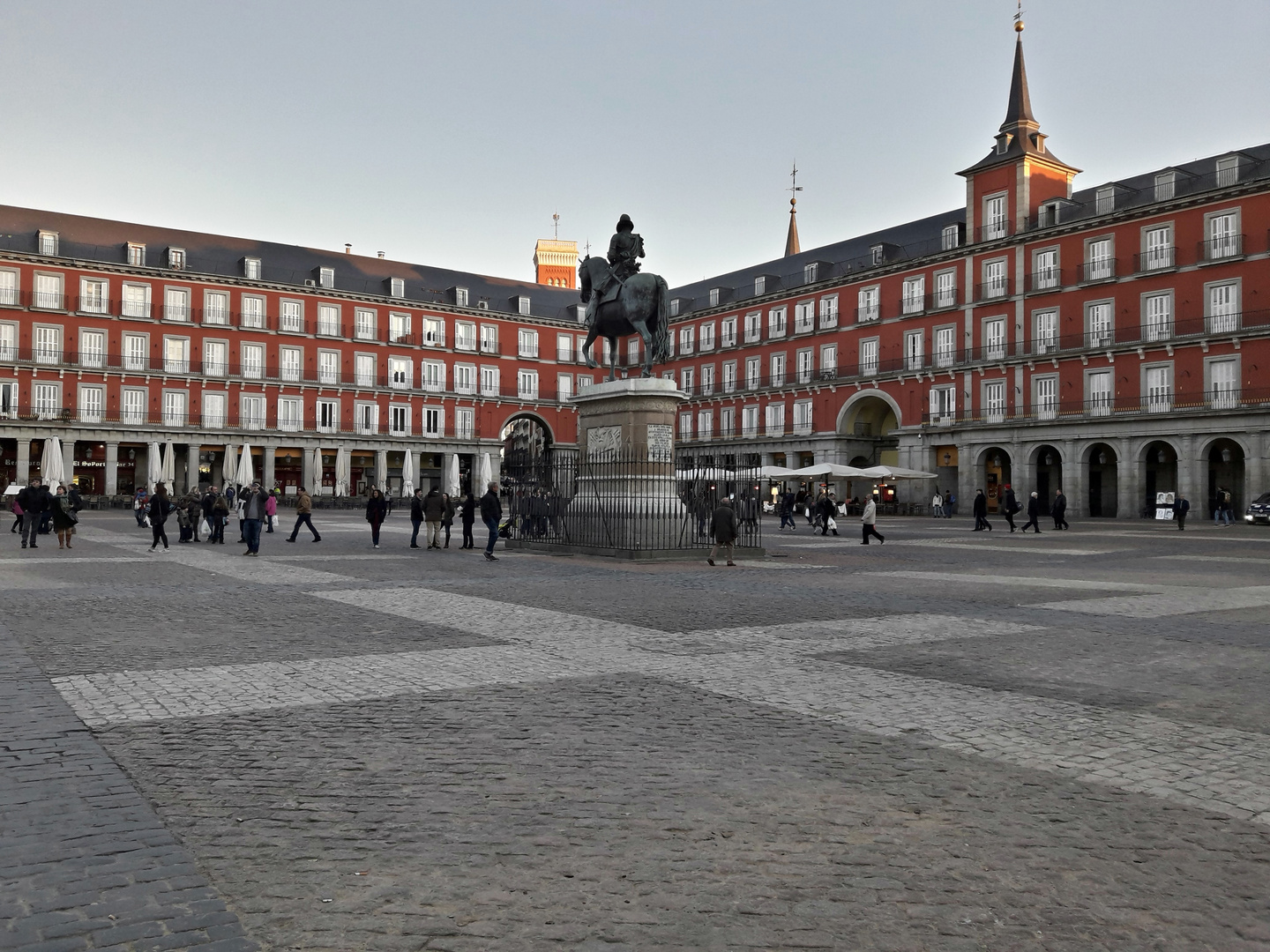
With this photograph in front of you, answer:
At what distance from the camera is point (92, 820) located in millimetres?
3631

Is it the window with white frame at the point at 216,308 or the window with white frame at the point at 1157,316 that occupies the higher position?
the window with white frame at the point at 216,308

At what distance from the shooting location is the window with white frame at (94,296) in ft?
175

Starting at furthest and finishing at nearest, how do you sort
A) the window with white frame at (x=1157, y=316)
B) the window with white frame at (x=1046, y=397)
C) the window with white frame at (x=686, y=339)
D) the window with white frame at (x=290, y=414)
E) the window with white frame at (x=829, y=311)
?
the window with white frame at (x=686, y=339), the window with white frame at (x=290, y=414), the window with white frame at (x=829, y=311), the window with white frame at (x=1046, y=397), the window with white frame at (x=1157, y=316)

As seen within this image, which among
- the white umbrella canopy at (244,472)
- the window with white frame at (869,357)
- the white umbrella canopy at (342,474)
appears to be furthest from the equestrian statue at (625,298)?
the window with white frame at (869,357)

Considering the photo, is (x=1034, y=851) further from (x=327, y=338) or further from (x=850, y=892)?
(x=327, y=338)

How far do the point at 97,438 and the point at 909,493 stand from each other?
44172 mm

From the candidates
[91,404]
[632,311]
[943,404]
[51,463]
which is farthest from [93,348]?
[632,311]

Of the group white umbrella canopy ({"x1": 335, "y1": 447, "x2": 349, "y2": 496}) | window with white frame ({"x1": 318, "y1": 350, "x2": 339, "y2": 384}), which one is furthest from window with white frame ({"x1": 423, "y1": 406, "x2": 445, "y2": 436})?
white umbrella canopy ({"x1": 335, "y1": 447, "x2": 349, "y2": 496})

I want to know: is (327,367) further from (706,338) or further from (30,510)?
(30,510)

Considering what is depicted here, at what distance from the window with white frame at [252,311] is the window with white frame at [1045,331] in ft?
141

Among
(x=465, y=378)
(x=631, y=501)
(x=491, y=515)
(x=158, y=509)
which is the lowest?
(x=491, y=515)

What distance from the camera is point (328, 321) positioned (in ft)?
200

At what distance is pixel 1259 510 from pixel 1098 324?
42.9 feet

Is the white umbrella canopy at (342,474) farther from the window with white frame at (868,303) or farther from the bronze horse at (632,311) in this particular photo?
the bronze horse at (632,311)
